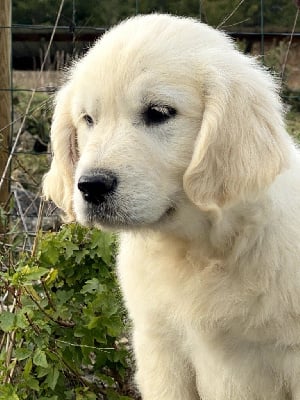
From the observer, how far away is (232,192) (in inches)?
114

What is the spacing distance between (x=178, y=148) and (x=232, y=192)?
23 cm

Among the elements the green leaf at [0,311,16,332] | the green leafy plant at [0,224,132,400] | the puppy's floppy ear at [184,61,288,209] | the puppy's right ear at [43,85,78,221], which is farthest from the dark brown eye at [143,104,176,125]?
the green leaf at [0,311,16,332]

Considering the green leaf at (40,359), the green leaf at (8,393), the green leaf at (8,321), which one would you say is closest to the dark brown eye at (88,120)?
the green leaf at (8,321)

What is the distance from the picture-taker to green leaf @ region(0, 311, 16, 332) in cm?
364

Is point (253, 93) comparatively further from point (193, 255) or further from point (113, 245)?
point (113, 245)

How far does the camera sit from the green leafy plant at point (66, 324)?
3793 millimetres

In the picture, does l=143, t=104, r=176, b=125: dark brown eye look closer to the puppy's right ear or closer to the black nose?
the black nose

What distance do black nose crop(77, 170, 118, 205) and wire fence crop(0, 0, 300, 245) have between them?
1.52 m

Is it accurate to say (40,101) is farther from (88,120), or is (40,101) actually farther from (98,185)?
(98,185)

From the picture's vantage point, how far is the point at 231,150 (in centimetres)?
290

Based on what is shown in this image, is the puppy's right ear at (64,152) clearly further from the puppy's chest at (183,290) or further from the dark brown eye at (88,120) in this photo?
the puppy's chest at (183,290)

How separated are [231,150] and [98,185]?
45 centimetres

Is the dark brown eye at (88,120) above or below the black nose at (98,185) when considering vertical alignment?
above

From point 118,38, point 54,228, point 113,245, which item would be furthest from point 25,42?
point 118,38
